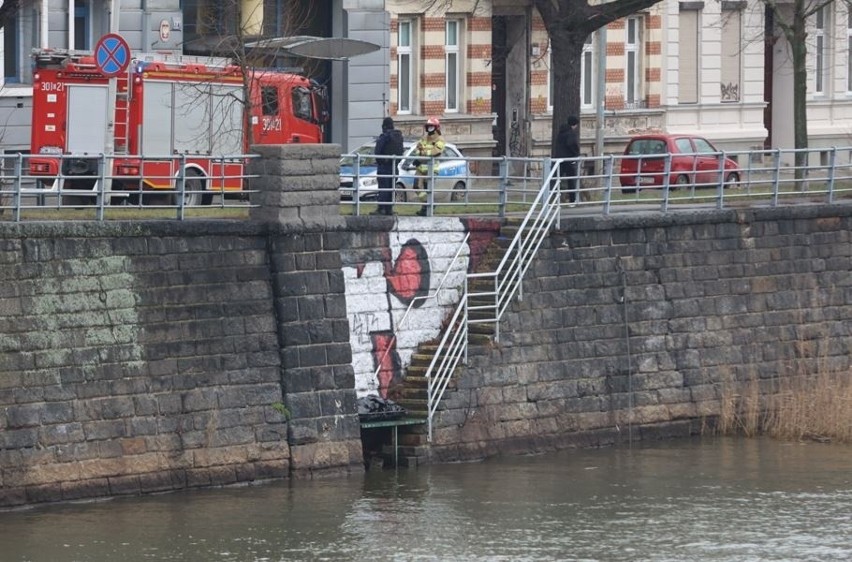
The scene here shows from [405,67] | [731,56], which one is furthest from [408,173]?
[731,56]

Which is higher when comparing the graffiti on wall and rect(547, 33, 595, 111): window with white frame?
rect(547, 33, 595, 111): window with white frame

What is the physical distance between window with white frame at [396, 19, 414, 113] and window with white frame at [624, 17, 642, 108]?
5965mm

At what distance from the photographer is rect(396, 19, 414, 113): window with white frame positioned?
41.8 m

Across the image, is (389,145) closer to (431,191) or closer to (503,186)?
(503,186)

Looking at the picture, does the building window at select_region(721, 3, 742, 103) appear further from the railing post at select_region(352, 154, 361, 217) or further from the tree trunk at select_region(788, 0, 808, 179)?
the railing post at select_region(352, 154, 361, 217)

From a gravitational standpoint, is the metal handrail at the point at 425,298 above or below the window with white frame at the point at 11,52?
below

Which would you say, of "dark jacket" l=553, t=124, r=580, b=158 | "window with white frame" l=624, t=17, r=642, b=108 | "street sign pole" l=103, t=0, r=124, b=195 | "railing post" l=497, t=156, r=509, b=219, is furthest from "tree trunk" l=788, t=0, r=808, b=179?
"street sign pole" l=103, t=0, r=124, b=195

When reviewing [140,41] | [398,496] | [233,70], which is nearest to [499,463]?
[398,496]

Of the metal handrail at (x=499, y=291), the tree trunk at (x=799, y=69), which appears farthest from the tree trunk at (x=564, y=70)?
the metal handrail at (x=499, y=291)

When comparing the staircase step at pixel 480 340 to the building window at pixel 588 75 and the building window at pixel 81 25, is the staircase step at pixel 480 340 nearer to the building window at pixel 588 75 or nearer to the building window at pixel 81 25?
the building window at pixel 81 25

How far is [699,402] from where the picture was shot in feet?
91.5

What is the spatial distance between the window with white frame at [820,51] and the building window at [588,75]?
7.37m

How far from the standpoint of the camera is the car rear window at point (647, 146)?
130 feet

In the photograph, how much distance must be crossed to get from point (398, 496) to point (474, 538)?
223cm
